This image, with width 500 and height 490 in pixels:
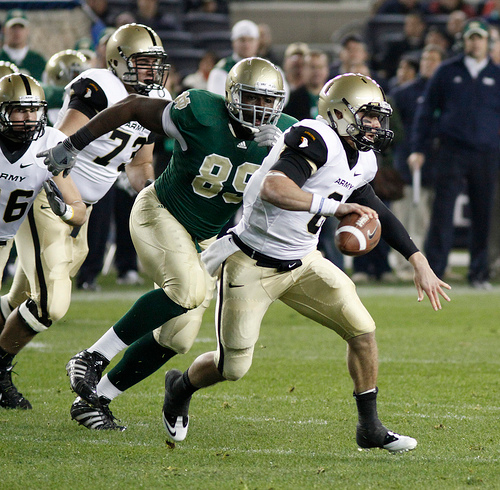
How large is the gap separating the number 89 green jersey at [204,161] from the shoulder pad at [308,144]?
44 centimetres

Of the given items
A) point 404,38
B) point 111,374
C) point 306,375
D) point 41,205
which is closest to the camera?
point 111,374

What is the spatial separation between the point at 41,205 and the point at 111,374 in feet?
3.19

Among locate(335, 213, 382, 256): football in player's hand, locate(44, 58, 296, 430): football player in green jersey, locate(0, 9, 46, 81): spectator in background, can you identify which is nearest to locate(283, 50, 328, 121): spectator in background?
locate(0, 9, 46, 81): spectator in background

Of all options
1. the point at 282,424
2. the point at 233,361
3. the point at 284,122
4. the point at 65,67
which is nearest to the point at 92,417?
the point at 233,361

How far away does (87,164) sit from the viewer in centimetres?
496

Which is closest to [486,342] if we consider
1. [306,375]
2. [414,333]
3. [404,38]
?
[414,333]

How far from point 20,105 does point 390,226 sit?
1.79m

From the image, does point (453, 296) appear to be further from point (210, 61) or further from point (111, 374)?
point (111, 374)

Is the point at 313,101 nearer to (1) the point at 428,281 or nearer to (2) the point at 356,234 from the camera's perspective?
(1) the point at 428,281

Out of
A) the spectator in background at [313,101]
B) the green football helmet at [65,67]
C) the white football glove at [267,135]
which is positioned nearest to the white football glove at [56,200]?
the white football glove at [267,135]

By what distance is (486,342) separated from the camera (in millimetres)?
6125

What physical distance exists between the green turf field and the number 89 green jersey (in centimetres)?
A: 93

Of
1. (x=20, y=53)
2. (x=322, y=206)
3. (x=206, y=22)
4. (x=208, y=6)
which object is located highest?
(x=322, y=206)

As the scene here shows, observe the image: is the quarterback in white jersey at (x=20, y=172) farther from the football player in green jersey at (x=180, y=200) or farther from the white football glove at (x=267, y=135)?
the white football glove at (x=267, y=135)
